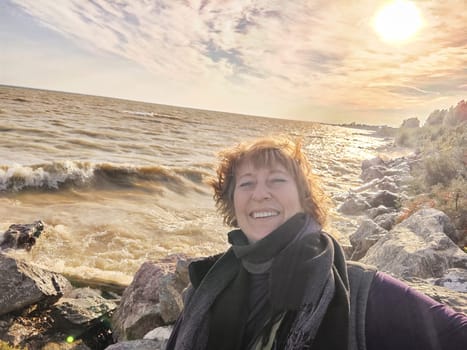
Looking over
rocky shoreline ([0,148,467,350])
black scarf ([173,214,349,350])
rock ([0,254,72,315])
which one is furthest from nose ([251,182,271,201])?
rock ([0,254,72,315])

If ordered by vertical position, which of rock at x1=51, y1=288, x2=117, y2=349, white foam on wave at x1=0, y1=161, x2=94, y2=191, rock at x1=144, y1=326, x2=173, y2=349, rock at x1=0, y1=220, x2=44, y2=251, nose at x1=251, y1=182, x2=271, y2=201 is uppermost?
nose at x1=251, y1=182, x2=271, y2=201

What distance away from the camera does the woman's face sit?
2.48 meters

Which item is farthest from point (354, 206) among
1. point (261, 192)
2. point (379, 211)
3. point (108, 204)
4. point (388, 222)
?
point (261, 192)

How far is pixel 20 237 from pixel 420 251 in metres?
8.11

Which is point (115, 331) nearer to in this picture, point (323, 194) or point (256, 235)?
point (256, 235)

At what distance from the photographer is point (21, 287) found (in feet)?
15.8

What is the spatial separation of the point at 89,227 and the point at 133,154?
1427 centimetres

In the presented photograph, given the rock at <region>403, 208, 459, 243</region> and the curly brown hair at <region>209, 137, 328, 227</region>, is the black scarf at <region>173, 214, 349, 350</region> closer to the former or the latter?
the curly brown hair at <region>209, 137, 328, 227</region>

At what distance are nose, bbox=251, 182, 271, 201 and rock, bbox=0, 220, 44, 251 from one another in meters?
7.25

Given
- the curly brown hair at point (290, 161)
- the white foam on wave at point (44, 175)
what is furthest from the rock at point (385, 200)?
the white foam on wave at point (44, 175)

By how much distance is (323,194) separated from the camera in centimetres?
273

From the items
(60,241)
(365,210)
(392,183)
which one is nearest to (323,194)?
(60,241)

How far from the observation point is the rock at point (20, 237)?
7688 millimetres

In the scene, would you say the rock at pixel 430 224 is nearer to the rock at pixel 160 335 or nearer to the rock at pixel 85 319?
the rock at pixel 160 335
